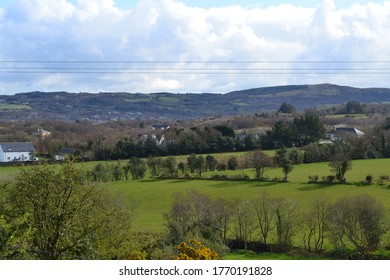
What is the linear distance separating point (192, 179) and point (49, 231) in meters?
26.8

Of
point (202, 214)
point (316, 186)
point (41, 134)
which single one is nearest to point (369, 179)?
point (316, 186)

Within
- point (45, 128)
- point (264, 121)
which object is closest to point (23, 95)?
point (45, 128)

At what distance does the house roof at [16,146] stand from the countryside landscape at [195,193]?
28 centimetres

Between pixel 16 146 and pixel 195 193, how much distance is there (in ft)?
81.6

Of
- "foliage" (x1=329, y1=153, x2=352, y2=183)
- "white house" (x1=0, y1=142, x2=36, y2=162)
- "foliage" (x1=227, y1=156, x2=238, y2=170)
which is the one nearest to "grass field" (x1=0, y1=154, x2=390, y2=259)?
"foliage" (x1=329, y1=153, x2=352, y2=183)

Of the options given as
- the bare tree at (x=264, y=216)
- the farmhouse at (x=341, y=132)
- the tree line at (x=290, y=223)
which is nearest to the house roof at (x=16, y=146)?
the tree line at (x=290, y=223)

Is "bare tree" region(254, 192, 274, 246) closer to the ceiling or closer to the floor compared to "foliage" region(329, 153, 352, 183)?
closer to the floor

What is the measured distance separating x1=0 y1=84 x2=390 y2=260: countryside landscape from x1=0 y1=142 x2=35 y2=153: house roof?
277 millimetres

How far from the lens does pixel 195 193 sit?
24.7m

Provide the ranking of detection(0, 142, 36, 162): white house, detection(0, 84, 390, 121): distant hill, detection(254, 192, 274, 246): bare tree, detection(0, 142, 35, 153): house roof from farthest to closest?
detection(0, 84, 390, 121): distant hill < detection(0, 142, 35, 153): house roof < detection(0, 142, 36, 162): white house < detection(254, 192, 274, 246): bare tree

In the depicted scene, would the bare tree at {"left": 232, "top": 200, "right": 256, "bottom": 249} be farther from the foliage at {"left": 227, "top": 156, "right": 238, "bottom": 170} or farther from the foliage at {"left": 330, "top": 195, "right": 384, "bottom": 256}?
the foliage at {"left": 227, "top": 156, "right": 238, "bottom": 170}

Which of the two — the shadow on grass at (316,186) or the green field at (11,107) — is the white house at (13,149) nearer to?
the shadow on grass at (316,186)

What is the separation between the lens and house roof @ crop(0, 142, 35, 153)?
43053 millimetres

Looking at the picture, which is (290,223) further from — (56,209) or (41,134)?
(41,134)
